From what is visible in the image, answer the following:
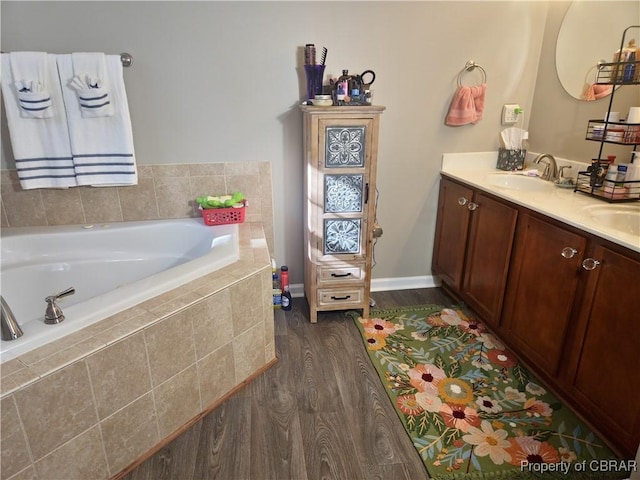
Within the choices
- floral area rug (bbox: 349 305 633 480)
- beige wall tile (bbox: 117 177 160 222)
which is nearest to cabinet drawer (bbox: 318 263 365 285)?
floral area rug (bbox: 349 305 633 480)

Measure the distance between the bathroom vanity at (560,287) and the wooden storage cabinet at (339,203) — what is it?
0.67 metres

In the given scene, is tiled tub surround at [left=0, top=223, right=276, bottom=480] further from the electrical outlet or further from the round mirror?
the round mirror

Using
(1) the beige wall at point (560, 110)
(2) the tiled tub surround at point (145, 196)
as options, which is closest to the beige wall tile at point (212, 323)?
(2) the tiled tub surround at point (145, 196)

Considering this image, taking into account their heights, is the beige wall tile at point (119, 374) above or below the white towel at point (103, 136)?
below

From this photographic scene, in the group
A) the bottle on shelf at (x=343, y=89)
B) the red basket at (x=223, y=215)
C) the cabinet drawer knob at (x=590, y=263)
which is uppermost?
the bottle on shelf at (x=343, y=89)

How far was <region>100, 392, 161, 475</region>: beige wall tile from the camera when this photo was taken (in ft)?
4.88

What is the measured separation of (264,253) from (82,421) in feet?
3.62

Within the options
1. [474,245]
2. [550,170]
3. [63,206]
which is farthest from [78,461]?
[550,170]

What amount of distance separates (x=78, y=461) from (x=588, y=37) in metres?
3.25

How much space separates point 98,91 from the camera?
225cm

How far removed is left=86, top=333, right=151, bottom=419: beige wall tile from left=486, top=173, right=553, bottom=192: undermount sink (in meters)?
2.26

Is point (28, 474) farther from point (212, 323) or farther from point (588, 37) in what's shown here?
point (588, 37)

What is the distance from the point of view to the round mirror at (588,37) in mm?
2227

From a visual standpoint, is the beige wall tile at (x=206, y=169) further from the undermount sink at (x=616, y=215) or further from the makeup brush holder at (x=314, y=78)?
the undermount sink at (x=616, y=215)
